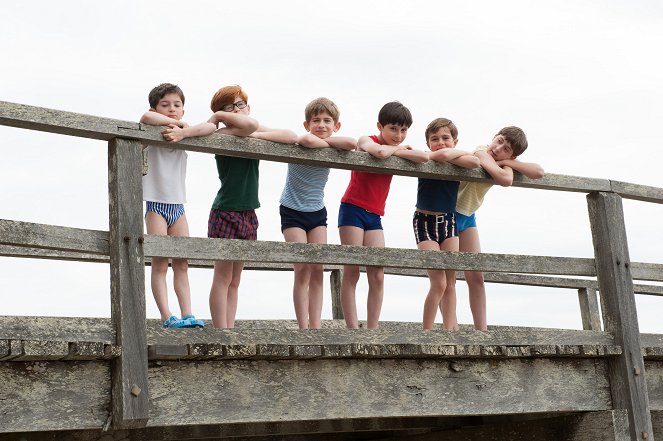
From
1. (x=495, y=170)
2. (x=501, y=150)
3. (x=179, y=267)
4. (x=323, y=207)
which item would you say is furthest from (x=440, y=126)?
(x=179, y=267)

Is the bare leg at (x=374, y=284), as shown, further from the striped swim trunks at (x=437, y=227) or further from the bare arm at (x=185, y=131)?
the bare arm at (x=185, y=131)

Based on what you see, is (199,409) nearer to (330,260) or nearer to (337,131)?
(330,260)

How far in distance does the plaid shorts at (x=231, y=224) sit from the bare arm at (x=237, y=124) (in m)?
0.71

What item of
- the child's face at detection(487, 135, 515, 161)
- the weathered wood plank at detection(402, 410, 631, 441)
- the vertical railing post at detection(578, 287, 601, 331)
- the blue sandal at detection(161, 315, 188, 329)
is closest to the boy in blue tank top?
the child's face at detection(487, 135, 515, 161)

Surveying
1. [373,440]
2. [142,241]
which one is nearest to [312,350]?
[142,241]

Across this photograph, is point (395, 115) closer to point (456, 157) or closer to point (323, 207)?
point (456, 157)

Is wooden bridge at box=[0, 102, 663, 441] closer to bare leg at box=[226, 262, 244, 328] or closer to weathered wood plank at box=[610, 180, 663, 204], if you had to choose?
weathered wood plank at box=[610, 180, 663, 204]

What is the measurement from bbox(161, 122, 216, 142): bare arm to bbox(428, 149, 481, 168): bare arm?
5.47 feet

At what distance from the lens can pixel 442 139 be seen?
7480mm

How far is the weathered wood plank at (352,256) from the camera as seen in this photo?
560 centimetres

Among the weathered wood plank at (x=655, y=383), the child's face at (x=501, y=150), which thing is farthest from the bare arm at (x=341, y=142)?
the weathered wood plank at (x=655, y=383)

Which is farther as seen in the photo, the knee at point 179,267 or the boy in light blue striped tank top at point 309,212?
the boy in light blue striped tank top at point 309,212

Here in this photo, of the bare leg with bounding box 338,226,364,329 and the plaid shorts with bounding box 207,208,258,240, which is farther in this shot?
the bare leg with bounding box 338,226,364,329

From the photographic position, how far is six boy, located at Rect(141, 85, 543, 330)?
6.34 meters
